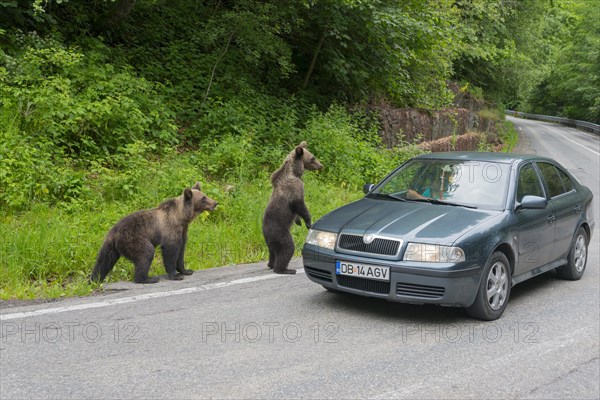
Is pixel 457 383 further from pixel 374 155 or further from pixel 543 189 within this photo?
pixel 374 155

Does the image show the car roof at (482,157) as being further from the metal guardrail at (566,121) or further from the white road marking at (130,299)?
the metal guardrail at (566,121)

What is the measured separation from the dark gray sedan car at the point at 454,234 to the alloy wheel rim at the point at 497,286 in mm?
10

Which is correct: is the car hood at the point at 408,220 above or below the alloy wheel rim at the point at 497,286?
above

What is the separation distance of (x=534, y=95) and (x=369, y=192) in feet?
286

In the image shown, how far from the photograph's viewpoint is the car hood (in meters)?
6.25

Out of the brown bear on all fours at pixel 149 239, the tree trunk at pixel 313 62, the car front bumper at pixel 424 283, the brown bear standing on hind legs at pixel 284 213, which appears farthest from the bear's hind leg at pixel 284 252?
the tree trunk at pixel 313 62

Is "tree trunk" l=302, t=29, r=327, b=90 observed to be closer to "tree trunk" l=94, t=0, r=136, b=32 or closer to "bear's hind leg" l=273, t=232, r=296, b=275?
"tree trunk" l=94, t=0, r=136, b=32

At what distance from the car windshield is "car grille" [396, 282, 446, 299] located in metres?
1.44

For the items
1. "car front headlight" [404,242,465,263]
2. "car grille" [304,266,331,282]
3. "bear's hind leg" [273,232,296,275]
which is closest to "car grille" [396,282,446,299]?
"car front headlight" [404,242,465,263]

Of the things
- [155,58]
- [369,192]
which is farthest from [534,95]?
[369,192]

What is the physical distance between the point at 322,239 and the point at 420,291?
121 cm

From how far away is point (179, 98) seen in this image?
48.5ft

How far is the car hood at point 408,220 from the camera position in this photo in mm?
6246

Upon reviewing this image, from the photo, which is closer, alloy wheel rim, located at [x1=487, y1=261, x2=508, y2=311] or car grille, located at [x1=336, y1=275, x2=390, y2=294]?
car grille, located at [x1=336, y1=275, x2=390, y2=294]
